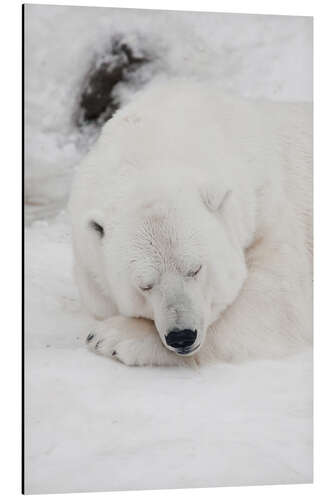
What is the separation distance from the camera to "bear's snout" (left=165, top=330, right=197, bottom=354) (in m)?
3.98

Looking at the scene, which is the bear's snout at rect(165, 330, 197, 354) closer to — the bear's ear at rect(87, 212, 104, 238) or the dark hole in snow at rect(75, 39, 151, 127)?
the bear's ear at rect(87, 212, 104, 238)

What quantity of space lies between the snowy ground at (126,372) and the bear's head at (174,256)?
33 cm

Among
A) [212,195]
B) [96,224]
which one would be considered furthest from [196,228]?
[96,224]

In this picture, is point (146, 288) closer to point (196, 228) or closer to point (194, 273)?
point (194, 273)

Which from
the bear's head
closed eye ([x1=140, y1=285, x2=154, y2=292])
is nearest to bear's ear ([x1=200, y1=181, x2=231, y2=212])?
the bear's head

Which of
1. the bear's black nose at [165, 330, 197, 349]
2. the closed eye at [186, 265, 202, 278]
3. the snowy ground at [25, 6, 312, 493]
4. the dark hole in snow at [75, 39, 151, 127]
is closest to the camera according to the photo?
the bear's black nose at [165, 330, 197, 349]

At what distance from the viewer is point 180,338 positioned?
3984 mm

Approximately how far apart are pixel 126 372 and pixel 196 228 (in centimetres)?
79

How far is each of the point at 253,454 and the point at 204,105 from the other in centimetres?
183

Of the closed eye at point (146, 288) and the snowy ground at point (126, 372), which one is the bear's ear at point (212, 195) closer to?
the closed eye at point (146, 288)

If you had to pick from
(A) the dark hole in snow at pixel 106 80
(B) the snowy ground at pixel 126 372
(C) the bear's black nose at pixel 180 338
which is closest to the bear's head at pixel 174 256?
(C) the bear's black nose at pixel 180 338

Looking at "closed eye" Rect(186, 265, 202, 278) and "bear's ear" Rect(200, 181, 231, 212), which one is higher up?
"bear's ear" Rect(200, 181, 231, 212)

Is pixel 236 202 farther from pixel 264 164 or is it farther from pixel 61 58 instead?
pixel 61 58

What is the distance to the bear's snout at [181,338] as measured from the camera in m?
3.98
